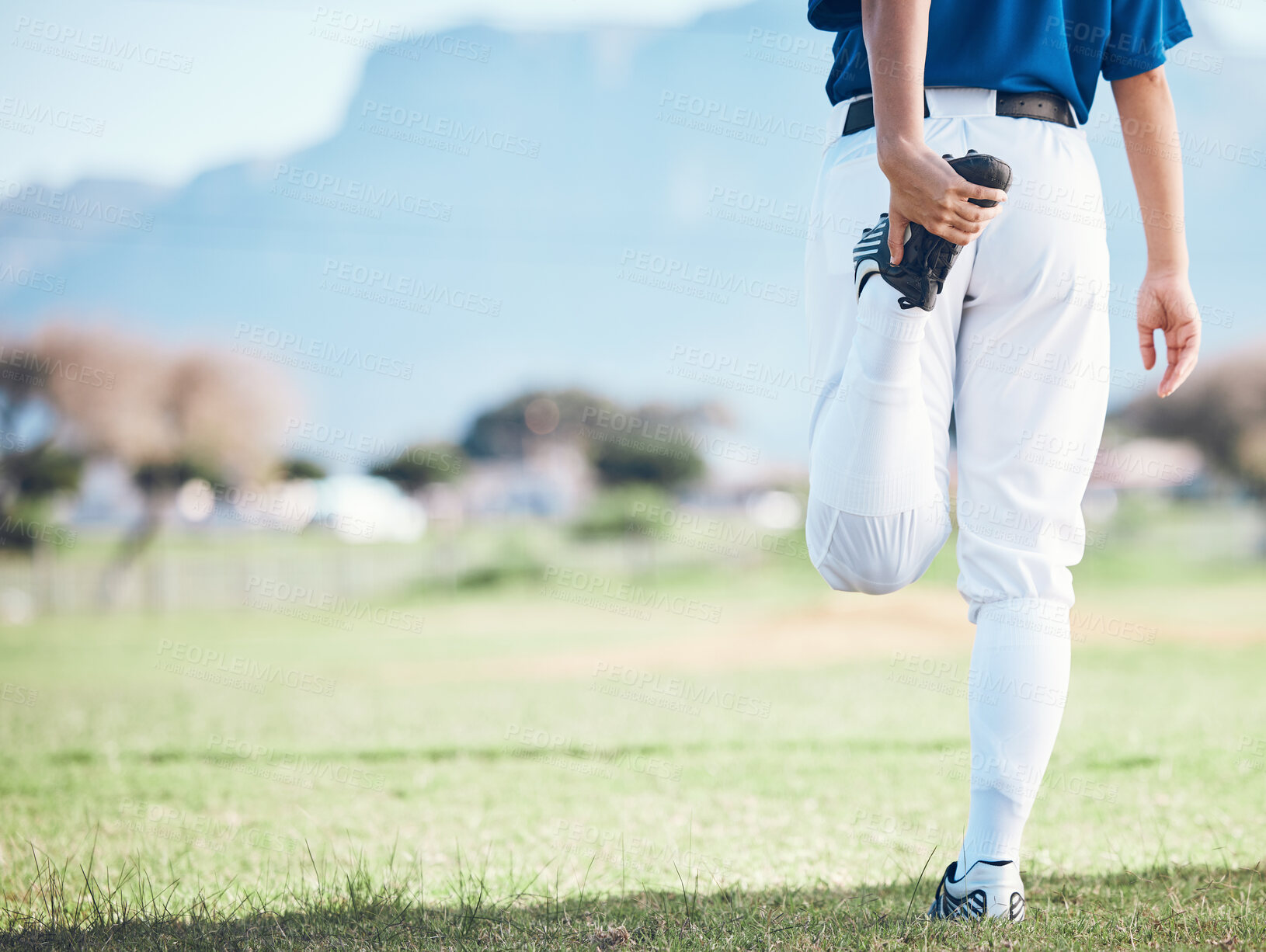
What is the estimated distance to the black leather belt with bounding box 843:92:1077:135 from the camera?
4.43 ft

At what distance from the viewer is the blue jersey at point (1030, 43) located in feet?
4.37

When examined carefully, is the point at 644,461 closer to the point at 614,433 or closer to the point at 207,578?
the point at 614,433

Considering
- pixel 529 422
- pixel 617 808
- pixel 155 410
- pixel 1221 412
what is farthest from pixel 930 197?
pixel 529 422

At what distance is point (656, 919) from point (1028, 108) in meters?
1.25

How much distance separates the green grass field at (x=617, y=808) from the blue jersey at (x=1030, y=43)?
1120mm

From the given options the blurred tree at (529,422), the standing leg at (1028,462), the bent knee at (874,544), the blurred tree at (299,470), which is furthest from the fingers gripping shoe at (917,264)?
the blurred tree at (529,422)

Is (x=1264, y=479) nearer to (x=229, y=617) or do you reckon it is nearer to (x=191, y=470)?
(x=229, y=617)

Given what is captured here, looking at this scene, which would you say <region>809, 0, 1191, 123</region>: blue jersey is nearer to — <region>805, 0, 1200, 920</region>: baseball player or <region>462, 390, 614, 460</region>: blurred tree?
<region>805, 0, 1200, 920</region>: baseball player

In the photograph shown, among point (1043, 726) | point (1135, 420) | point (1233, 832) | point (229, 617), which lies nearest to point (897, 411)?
point (1043, 726)

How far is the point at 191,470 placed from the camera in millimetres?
19219

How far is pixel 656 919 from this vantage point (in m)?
1.45

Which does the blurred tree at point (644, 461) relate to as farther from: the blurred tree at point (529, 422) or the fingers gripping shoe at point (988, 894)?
the fingers gripping shoe at point (988, 894)

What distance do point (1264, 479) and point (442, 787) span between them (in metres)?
19.3

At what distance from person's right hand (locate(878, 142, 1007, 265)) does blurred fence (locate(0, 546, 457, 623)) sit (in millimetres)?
15116
